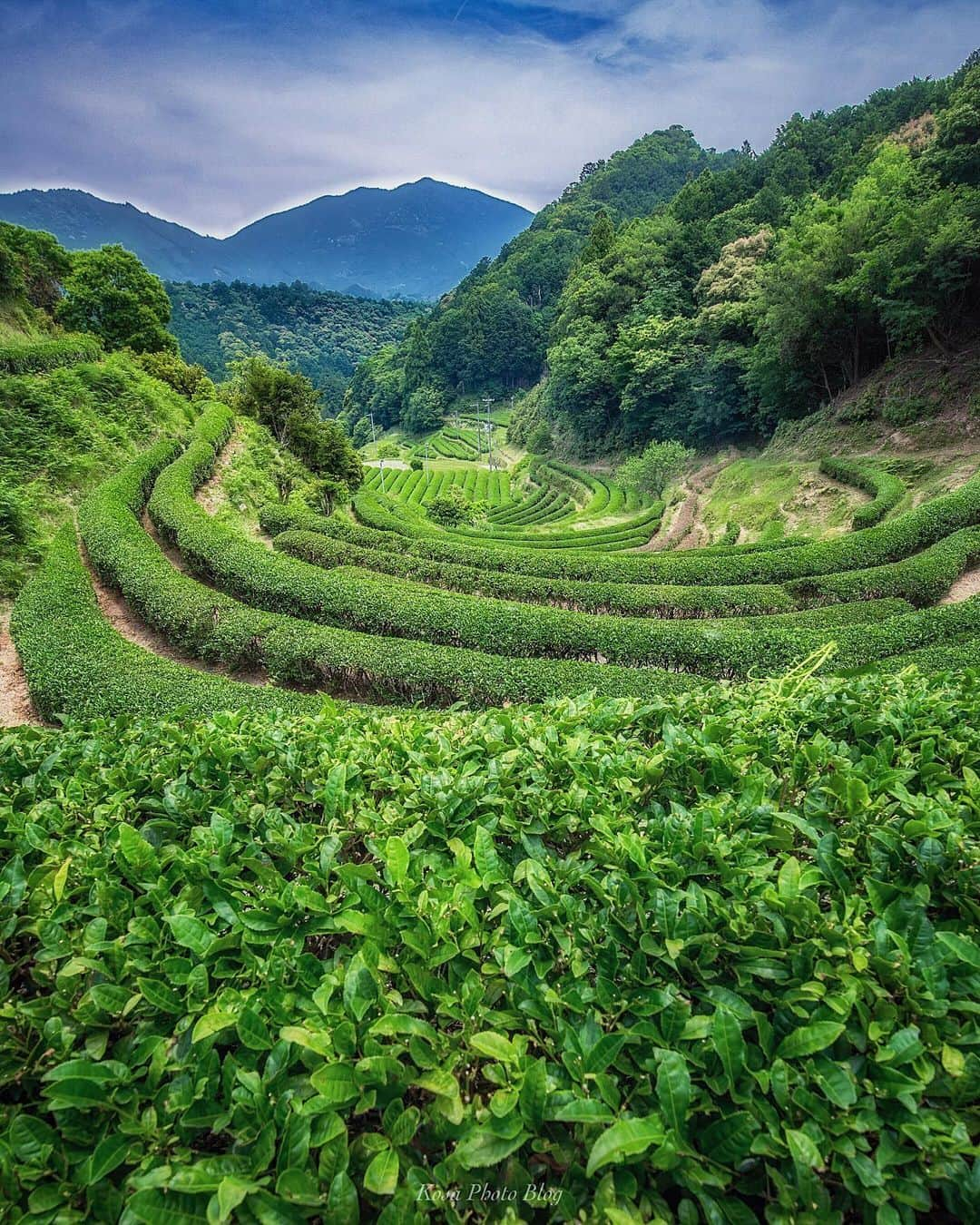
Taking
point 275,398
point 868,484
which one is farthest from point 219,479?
point 868,484

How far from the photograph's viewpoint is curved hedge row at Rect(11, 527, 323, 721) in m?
9.25

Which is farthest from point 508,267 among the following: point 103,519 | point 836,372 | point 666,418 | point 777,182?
point 103,519

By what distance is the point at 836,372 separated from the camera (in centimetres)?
3238

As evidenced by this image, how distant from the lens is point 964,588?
14727 millimetres

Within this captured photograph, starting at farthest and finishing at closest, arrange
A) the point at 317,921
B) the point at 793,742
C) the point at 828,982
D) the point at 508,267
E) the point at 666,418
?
1. the point at 508,267
2. the point at 666,418
3. the point at 793,742
4. the point at 317,921
5. the point at 828,982

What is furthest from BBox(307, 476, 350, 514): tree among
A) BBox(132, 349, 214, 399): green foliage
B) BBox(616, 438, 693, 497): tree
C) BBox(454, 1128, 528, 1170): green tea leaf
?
BBox(454, 1128, 528, 1170): green tea leaf

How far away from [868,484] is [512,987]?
26825 mm

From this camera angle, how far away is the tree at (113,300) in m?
32.6

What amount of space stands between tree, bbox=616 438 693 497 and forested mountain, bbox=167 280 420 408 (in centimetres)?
9112

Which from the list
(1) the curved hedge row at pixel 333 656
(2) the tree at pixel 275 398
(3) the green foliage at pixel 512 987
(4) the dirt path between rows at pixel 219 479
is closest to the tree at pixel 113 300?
(2) the tree at pixel 275 398

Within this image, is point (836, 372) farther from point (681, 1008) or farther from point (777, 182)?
point (681, 1008)

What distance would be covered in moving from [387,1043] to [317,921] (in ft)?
1.75

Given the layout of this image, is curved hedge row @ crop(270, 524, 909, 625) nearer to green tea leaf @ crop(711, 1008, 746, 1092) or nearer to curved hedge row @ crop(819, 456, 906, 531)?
curved hedge row @ crop(819, 456, 906, 531)

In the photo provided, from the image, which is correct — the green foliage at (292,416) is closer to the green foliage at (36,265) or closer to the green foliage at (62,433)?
the green foliage at (62,433)
